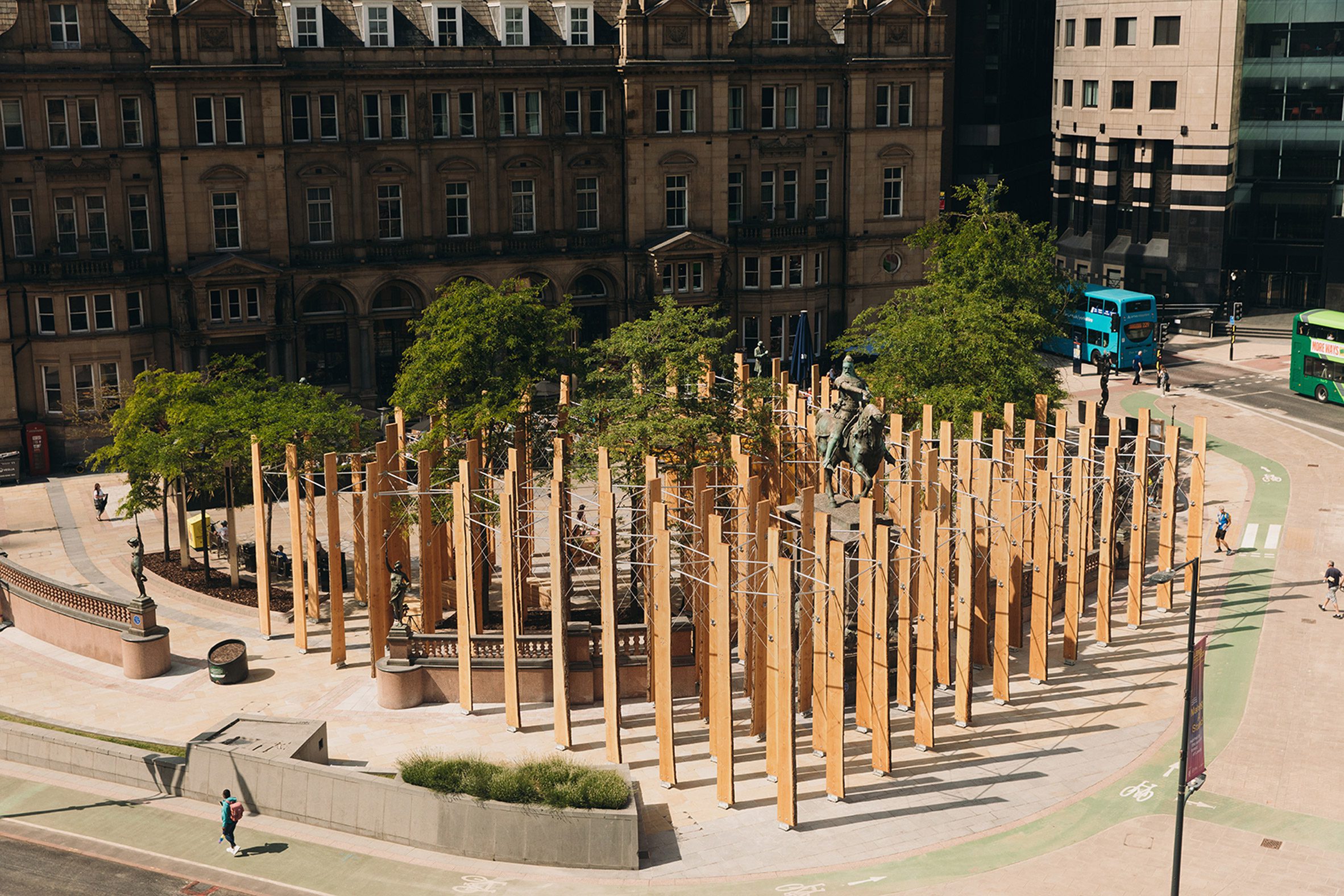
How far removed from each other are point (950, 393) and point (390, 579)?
20929 millimetres

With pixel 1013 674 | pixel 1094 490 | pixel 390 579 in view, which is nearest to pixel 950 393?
pixel 1094 490

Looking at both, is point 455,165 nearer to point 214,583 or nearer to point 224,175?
point 224,175

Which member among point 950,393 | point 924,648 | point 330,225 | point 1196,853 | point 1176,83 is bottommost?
point 1196,853

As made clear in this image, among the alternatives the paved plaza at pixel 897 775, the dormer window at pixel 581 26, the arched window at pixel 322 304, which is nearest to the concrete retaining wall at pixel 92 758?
the paved plaza at pixel 897 775

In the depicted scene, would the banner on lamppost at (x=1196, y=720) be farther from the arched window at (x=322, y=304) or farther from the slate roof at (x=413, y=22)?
the slate roof at (x=413, y=22)

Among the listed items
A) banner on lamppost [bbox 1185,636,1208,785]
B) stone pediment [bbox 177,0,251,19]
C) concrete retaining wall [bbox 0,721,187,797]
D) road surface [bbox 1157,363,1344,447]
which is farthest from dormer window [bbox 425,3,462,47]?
banner on lamppost [bbox 1185,636,1208,785]

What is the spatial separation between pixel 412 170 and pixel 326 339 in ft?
30.1

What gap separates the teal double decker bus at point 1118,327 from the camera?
90.4m

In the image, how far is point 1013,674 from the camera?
50.1 meters

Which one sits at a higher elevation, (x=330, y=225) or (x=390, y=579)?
(x=330, y=225)

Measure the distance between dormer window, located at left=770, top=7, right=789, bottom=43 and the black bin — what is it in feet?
159

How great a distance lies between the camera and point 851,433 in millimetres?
47969

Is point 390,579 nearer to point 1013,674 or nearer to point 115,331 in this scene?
point 1013,674

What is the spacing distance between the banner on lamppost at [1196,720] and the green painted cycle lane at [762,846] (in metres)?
5.42
